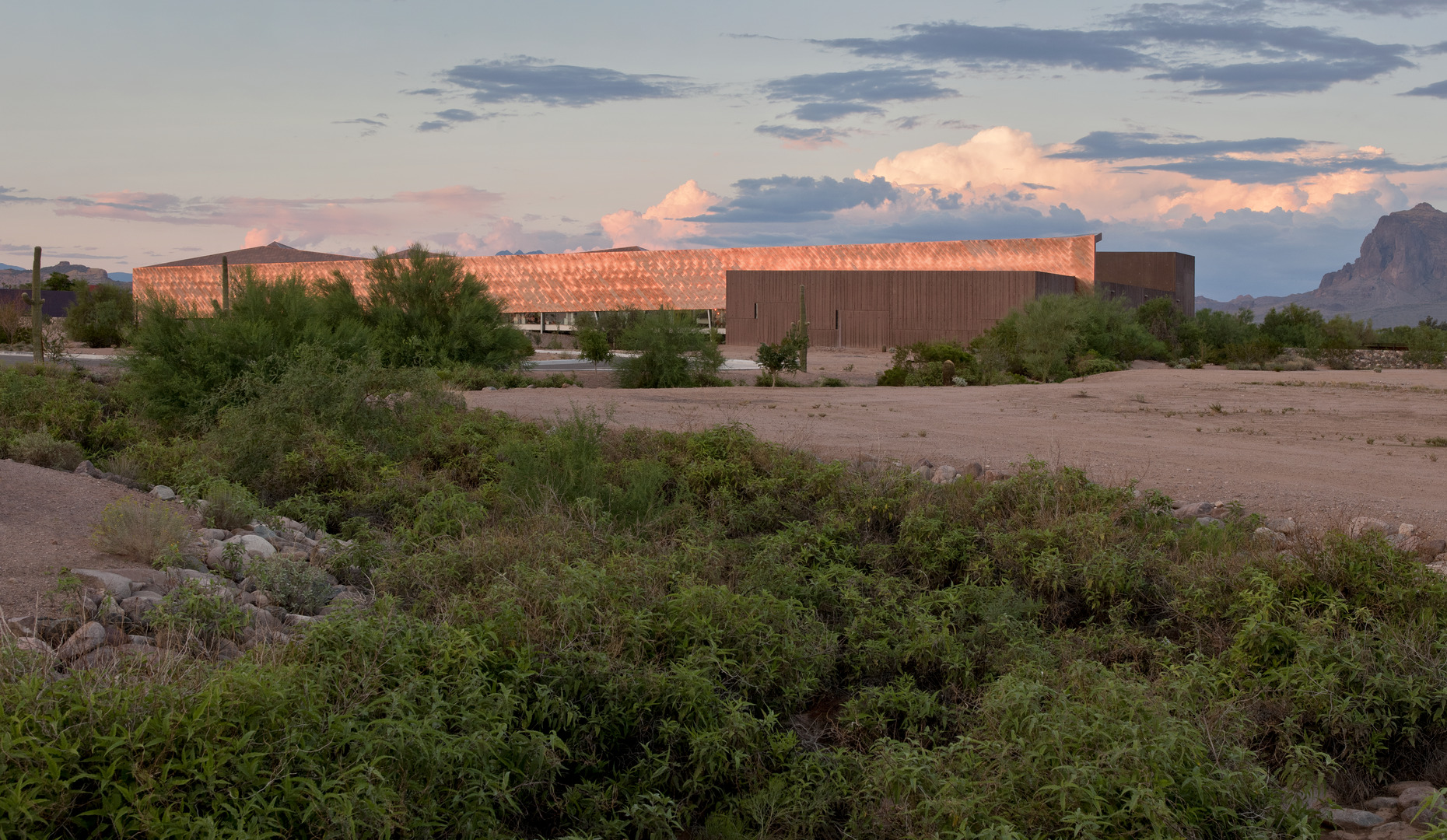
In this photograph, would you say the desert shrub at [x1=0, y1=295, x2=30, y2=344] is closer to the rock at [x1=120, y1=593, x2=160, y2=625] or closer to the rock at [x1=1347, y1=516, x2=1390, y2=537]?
the rock at [x1=120, y1=593, x2=160, y2=625]

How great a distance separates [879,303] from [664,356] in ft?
79.5

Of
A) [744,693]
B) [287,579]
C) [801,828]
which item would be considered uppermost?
[287,579]

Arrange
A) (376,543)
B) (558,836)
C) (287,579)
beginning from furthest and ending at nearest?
1. (376,543)
2. (287,579)
3. (558,836)

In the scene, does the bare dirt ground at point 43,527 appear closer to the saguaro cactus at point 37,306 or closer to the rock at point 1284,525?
the rock at point 1284,525

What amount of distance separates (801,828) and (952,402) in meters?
16.1

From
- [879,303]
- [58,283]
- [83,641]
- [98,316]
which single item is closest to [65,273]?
[58,283]

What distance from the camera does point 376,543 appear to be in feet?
24.6

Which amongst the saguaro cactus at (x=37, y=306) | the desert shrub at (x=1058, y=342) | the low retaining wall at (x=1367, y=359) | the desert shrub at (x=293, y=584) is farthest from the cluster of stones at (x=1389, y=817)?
the low retaining wall at (x=1367, y=359)

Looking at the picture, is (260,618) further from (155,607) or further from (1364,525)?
(1364,525)

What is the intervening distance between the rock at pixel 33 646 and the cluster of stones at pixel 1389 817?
225 inches

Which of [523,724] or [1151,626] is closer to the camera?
[523,724]

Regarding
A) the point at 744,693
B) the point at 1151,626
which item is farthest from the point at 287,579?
the point at 1151,626

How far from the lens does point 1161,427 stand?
15.5 m

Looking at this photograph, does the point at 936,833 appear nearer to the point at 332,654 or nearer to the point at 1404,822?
the point at 1404,822
